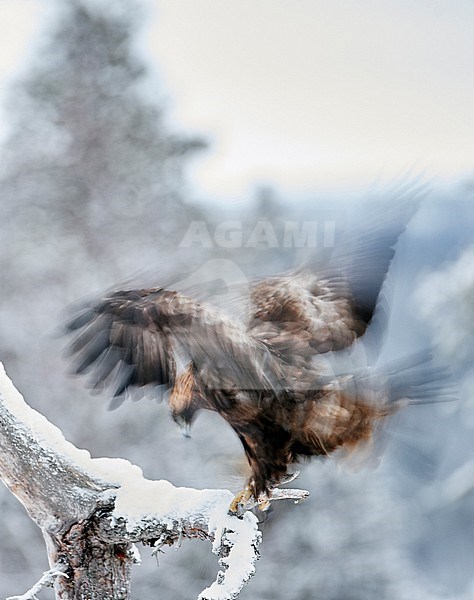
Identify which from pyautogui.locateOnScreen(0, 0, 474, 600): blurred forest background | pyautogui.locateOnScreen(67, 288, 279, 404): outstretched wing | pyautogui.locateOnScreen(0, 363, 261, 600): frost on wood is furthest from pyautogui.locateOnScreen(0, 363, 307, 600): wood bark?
pyautogui.locateOnScreen(0, 0, 474, 600): blurred forest background

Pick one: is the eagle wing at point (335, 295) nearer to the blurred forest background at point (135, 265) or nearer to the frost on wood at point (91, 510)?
the frost on wood at point (91, 510)

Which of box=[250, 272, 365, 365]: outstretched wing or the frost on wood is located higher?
box=[250, 272, 365, 365]: outstretched wing

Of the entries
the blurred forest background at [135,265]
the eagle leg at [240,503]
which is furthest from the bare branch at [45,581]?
the blurred forest background at [135,265]

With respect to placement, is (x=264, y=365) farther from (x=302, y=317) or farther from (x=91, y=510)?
(x=91, y=510)

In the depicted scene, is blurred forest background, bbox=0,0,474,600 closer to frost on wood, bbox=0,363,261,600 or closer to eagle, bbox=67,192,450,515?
eagle, bbox=67,192,450,515

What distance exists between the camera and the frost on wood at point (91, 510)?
2.94ft

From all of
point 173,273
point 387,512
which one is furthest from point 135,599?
point 173,273

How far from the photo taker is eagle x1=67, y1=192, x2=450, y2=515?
0.91m

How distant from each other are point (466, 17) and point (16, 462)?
1.47 metres

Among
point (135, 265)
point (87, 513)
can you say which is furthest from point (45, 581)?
point (135, 265)

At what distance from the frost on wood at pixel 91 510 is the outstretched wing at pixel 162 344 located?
4.6 inches

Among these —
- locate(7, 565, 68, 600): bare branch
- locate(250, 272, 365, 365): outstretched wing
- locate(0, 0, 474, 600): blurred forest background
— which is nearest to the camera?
locate(7, 565, 68, 600): bare branch

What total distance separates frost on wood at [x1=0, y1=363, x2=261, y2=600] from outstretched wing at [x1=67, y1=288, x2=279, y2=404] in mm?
118

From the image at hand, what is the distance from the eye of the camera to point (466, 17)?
5.67 feet
